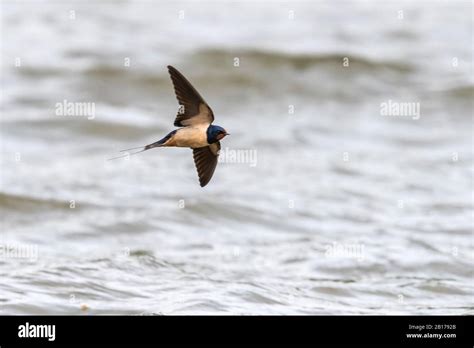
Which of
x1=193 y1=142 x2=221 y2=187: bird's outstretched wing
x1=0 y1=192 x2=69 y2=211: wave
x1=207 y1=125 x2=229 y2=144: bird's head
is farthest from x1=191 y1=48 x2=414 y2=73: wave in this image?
x1=207 y1=125 x2=229 y2=144: bird's head

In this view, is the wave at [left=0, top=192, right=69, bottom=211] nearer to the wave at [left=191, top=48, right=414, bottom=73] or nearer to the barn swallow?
the wave at [left=191, top=48, right=414, bottom=73]

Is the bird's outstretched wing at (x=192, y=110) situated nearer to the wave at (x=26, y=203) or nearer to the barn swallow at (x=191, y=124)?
the barn swallow at (x=191, y=124)

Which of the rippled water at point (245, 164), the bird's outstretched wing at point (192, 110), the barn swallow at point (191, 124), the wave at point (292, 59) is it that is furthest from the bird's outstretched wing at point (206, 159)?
the wave at point (292, 59)

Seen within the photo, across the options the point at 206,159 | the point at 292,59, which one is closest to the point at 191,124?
the point at 206,159

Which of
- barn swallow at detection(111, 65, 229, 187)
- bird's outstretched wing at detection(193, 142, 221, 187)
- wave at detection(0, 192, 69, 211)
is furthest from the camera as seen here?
wave at detection(0, 192, 69, 211)
